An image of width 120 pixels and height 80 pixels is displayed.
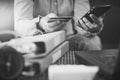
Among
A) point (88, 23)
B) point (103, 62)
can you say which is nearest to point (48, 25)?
point (88, 23)

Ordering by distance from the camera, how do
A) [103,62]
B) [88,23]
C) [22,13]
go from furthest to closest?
1. [22,13]
2. [88,23]
3. [103,62]

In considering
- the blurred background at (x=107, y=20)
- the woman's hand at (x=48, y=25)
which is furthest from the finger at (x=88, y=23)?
the blurred background at (x=107, y=20)

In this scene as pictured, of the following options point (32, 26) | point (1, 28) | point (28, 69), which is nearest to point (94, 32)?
point (32, 26)

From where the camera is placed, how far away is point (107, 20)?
86cm

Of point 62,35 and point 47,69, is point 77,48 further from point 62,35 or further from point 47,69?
point 47,69

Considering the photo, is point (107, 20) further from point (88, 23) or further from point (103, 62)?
point (103, 62)

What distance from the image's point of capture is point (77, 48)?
0.63 meters

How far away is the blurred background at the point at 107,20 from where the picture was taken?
787 millimetres

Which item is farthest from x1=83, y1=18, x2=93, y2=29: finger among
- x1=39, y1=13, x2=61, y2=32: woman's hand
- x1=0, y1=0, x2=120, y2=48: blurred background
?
x1=0, y1=0, x2=120, y2=48: blurred background

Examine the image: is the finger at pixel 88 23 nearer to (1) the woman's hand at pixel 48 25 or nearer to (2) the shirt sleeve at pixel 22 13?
(1) the woman's hand at pixel 48 25

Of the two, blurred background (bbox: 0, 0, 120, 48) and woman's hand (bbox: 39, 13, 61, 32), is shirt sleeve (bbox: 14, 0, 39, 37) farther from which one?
woman's hand (bbox: 39, 13, 61, 32)

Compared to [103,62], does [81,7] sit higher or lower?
higher

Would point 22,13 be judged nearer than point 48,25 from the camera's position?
No

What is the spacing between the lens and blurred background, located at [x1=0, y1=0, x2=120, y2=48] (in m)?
0.79
